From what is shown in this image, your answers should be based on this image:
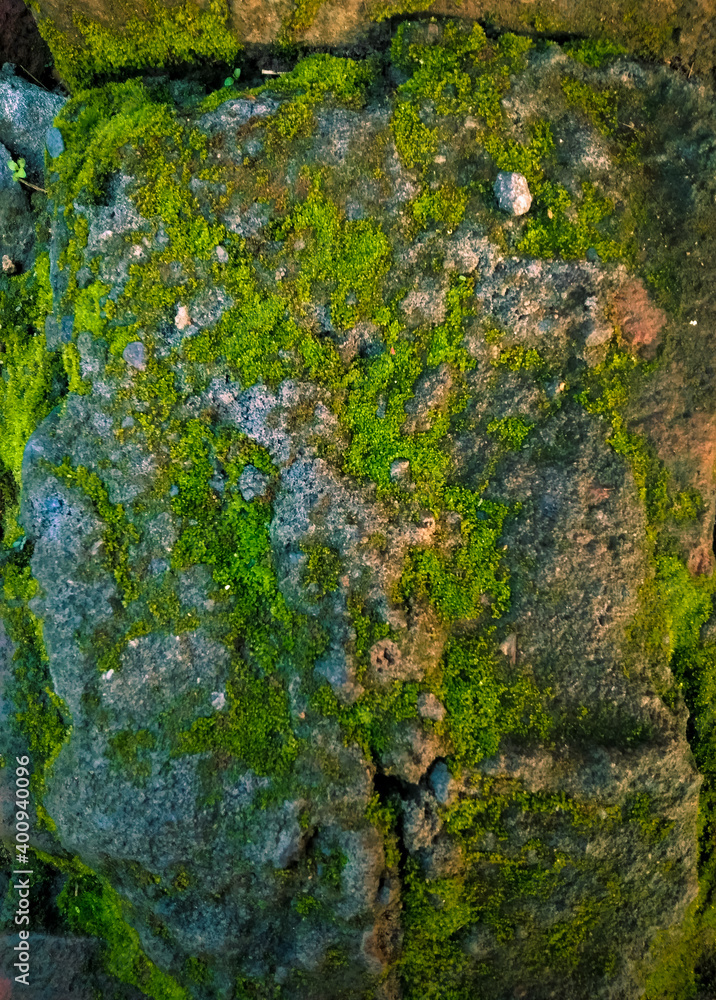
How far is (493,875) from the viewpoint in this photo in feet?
13.6

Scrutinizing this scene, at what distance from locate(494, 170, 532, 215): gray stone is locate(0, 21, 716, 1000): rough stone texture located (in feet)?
0.48

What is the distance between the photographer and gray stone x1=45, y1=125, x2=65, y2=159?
191 inches

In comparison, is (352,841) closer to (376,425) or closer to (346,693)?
(346,693)

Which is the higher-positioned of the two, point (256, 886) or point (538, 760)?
point (538, 760)

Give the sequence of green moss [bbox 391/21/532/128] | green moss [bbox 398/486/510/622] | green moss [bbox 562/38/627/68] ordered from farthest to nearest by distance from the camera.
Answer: green moss [bbox 562/38/627/68], green moss [bbox 391/21/532/128], green moss [bbox 398/486/510/622]

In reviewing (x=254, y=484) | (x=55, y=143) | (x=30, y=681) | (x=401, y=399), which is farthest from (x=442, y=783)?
(x=55, y=143)

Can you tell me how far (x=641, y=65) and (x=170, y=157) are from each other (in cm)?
357

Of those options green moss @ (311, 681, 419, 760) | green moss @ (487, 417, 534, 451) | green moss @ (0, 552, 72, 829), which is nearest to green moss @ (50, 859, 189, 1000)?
green moss @ (0, 552, 72, 829)

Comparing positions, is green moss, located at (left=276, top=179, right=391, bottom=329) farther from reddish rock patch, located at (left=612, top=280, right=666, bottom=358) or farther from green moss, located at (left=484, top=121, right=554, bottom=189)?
reddish rock patch, located at (left=612, top=280, right=666, bottom=358)

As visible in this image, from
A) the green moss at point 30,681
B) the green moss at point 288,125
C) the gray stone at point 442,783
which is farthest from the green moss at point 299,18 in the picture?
the gray stone at point 442,783

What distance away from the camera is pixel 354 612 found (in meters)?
4.12

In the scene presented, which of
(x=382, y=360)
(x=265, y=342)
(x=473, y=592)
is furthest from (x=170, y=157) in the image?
(x=473, y=592)

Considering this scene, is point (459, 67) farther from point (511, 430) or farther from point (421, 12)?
point (511, 430)

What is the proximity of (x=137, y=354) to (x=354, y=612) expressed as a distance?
7.66 feet
